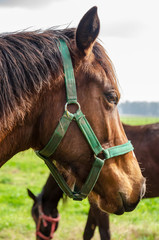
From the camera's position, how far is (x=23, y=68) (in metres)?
1.67

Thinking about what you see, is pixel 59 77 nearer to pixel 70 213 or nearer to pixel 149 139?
pixel 149 139

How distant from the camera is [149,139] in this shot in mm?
4773

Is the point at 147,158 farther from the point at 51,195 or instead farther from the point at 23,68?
the point at 23,68

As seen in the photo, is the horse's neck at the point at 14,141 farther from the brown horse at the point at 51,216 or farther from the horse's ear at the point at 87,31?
the brown horse at the point at 51,216

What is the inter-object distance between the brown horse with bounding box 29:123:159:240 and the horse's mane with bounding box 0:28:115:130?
2.88 meters

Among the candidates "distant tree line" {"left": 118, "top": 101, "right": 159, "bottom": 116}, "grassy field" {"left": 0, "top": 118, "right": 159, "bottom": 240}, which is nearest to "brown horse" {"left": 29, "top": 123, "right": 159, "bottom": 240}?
"grassy field" {"left": 0, "top": 118, "right": 159, "bottom": 240}

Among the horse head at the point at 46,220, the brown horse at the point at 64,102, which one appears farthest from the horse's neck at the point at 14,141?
the horse head at the point at 46,220

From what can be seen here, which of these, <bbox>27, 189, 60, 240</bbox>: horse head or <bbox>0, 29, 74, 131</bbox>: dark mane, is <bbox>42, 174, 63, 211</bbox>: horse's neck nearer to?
<bbox>27, 189, 60, 240</bbox>: horse head

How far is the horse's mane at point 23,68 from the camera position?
1.61 meters

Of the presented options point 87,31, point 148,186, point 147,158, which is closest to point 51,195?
point 148,186

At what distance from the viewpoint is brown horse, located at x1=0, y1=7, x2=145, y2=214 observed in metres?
1.65

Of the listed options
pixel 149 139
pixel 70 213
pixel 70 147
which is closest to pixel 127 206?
pixel 70 147

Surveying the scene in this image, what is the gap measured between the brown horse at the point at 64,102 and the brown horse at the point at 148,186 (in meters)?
2.41

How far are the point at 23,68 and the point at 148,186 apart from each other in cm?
347
